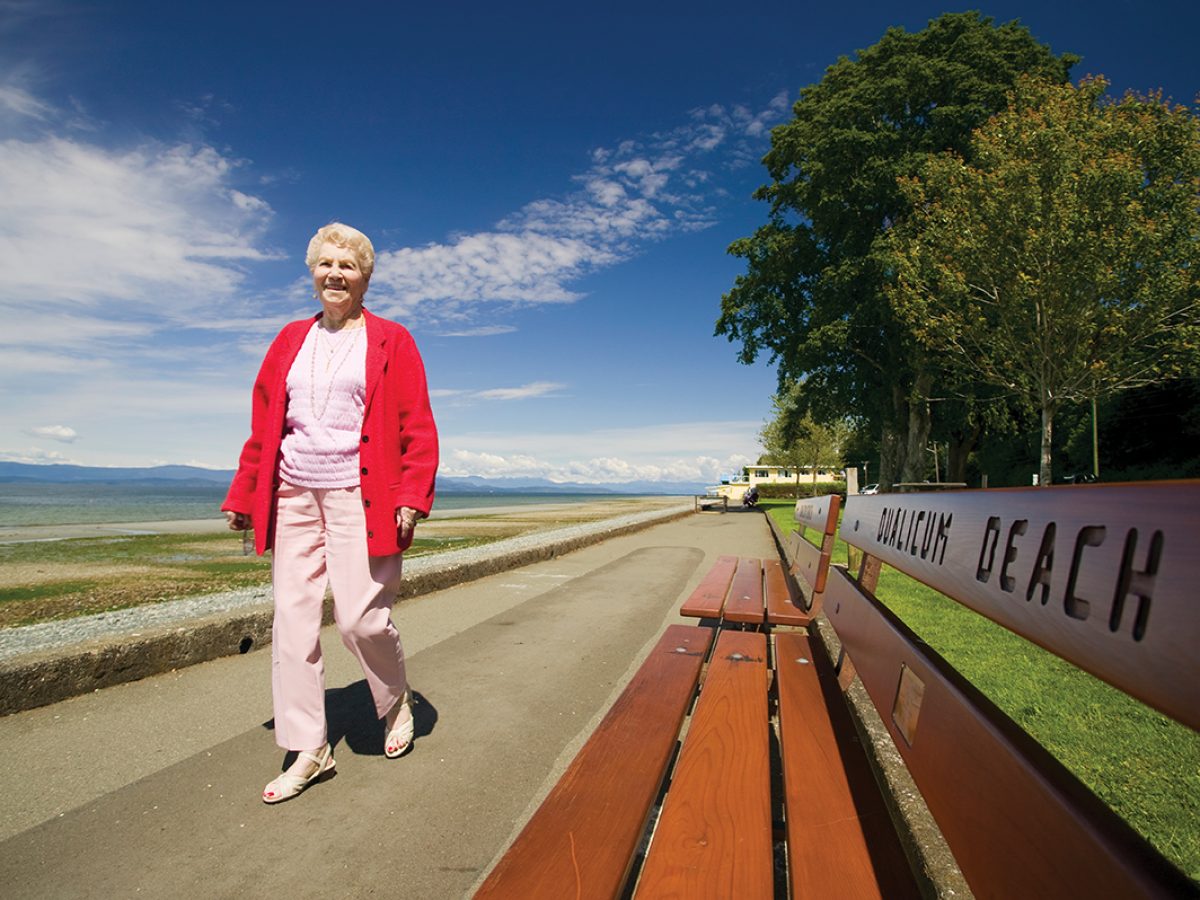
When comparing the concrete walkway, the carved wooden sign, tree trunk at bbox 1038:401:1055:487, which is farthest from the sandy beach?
the carved wooden sign

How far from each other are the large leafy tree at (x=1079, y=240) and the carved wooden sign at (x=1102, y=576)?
1516 centimetres

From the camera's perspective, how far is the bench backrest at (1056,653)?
66 cm

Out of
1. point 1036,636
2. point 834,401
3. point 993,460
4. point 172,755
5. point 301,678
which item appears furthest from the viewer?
point 993,460

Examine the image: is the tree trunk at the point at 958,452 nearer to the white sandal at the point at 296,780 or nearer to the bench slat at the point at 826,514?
the bench slat at the point at 826,514

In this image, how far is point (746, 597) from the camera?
171 inches

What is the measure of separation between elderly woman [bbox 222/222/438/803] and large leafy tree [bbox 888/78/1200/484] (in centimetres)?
1481

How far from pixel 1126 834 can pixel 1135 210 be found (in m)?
16.5

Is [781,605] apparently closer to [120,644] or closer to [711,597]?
[711,597]

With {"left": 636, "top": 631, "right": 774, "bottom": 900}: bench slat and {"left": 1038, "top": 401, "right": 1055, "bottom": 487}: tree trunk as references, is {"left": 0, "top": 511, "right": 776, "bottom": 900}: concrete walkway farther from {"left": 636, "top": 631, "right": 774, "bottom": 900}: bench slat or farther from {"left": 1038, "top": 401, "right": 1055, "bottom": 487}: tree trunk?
{"left": 1038, "top": 401, "right": 1055, "bottom": 487}: tree trunk

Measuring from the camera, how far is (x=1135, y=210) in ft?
42.0

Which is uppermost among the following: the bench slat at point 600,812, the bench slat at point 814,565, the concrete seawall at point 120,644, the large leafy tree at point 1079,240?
the large leafy tree at point 1079,240

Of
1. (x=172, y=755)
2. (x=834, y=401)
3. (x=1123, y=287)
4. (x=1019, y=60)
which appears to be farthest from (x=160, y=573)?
(x=1019, y=60)

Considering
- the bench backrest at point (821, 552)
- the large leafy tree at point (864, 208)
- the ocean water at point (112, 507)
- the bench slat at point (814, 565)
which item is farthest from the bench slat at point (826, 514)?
the ocean water at point (112, 507)

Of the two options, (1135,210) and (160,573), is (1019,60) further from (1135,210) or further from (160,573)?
(160,573)
